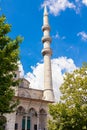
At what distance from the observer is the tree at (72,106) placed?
20.7 m

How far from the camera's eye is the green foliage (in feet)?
47.5

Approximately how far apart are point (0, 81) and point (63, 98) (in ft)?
30.2

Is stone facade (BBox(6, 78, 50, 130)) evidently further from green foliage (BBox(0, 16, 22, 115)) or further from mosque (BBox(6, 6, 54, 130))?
green foliage (BBox(0, 16, 22, 115))

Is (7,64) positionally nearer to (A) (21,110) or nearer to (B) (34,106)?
(A) (21,110)

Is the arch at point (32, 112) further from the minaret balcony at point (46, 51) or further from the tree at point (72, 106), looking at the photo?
the tree at point (72, 106)

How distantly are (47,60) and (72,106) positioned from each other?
22.5 m

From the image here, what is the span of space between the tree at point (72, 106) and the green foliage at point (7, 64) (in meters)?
7.21

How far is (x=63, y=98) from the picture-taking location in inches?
887

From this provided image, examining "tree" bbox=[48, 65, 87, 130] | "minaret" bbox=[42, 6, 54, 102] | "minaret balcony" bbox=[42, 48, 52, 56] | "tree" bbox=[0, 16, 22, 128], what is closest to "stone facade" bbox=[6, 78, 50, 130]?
"minaret" bbox=[42, 6, 54, 102]

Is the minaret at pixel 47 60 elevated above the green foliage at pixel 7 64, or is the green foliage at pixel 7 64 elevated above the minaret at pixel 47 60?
the minaret at pixel 47 60

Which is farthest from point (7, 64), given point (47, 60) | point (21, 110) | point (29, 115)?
point (47, 60)

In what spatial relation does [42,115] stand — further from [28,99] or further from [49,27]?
[49,27]

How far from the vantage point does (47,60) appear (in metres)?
43.8

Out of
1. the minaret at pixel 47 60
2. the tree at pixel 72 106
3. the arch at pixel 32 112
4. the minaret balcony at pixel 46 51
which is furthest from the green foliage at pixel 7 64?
the minaret balcony at pixel 46 51
